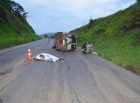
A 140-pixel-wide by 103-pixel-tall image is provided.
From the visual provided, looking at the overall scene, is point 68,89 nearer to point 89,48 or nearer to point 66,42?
point 89,48

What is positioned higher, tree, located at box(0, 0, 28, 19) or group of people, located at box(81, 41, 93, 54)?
tree, located at box(0, 0, 28, 19)

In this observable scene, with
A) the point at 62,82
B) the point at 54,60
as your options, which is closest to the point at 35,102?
the point at 62,82

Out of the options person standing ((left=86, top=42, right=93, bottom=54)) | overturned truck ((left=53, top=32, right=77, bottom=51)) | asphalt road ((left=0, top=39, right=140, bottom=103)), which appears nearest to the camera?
asphalt road ((left=0, top=39, right=140, bottom=103))

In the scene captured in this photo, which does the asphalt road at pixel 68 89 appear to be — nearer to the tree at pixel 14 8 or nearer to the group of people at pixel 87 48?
the group of people at pixel 87 48

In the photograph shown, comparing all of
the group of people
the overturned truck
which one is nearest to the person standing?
the group of people

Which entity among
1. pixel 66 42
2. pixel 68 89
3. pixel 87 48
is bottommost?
pixel 87 48

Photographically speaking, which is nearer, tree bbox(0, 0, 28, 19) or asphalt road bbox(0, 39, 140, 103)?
asphalt road bbox(0, 39, 140, 103)

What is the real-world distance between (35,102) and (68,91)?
5.92 feet

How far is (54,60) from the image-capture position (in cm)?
1892

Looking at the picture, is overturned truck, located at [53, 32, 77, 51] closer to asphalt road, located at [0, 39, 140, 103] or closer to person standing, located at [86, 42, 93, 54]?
person standing, located at [86, 42, 93, 54]

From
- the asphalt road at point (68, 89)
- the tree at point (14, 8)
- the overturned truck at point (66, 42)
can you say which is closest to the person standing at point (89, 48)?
the overturned truck at point (66, 42)

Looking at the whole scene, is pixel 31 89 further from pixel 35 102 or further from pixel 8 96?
pixel 35 102

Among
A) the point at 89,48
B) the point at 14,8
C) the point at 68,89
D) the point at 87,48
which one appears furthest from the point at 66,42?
the point at 14,8

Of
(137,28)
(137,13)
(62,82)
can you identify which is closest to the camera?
(62,82)
